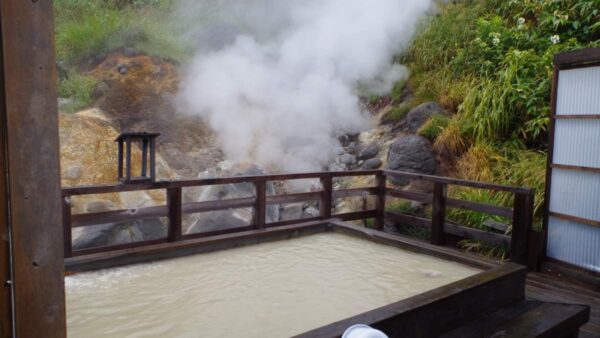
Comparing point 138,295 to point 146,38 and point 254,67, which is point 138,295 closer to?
point 254,67

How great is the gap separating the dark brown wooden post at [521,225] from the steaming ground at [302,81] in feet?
13.4

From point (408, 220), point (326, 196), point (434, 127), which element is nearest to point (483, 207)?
point (408, 220)

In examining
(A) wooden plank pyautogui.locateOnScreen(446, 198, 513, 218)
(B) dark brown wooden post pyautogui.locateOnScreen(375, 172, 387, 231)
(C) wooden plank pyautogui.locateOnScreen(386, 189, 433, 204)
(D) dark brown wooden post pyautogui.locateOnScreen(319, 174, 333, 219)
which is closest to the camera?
(A) wooden plank pyautogui.locateOnScreen(446, 198, 513, 218)

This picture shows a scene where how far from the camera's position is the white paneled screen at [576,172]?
4.13 metres

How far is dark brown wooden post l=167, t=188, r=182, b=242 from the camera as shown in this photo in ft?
13.5

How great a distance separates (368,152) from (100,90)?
5.07 meters

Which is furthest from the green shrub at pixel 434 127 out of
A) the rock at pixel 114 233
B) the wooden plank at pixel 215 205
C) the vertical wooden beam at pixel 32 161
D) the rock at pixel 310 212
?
the vertical wooden beam at pixel 32 161

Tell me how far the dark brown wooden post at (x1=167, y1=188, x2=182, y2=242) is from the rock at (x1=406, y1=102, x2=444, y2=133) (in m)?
4.47

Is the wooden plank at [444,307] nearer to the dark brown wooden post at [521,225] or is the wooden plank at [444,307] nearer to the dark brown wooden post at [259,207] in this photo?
the dark brown wooden post at [521,225]

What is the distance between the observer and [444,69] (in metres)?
7.98

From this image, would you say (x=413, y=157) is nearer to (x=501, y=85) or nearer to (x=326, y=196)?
(x=501, y=85)

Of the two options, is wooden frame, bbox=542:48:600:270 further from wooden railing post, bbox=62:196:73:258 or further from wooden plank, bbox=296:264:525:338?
wooden railing post, bbox=62:196:73:258

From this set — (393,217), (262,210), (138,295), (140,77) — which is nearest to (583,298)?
(393,217)

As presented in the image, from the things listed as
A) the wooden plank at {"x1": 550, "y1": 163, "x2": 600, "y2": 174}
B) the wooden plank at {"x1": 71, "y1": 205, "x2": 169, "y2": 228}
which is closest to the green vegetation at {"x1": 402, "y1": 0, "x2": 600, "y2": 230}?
the wooden plank at {"x1": 550, "y1": 163, "x2": 600, "y2": 174}
